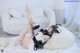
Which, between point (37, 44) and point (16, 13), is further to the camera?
point (16, 13)

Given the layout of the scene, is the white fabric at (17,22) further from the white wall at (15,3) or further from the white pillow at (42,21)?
the white wall at (15,3)

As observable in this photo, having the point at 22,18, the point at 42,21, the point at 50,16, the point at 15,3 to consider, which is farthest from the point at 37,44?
the point at 15,3

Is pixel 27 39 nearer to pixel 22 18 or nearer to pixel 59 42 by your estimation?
pixel 59 42

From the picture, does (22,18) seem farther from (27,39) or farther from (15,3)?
(27,39)

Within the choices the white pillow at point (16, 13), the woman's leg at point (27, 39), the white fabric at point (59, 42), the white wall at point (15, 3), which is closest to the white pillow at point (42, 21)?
the white pillow at point (16, 13)

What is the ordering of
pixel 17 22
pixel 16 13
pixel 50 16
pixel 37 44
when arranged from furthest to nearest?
1. pixel 16 13
2. pixel 50 16
3. pixel 17 22
4. pixel 37 44

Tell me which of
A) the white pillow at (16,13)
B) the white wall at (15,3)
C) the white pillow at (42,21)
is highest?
the white wall at (15,3)

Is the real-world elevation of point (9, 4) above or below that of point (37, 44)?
above

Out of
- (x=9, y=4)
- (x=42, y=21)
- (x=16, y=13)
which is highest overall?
(x=9, y=4)

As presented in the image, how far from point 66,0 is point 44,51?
6.67 feet

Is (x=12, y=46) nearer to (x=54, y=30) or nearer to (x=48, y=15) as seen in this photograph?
(x=54, y=30)

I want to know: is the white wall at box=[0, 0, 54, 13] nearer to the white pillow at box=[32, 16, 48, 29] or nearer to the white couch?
the white couch

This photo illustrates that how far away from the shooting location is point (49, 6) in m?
4.01

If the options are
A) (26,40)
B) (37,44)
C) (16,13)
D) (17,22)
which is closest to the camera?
(37,44)
